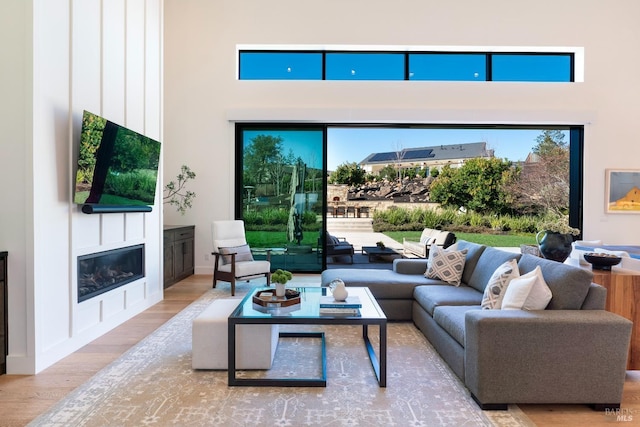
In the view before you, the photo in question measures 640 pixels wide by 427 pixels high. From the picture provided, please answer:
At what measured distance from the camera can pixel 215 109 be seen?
258 inches

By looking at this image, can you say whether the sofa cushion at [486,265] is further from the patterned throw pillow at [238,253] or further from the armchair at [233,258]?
the patterned throw pillow at [238,253]

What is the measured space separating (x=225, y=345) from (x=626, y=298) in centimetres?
Answer: 302

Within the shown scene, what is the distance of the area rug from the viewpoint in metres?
2.17

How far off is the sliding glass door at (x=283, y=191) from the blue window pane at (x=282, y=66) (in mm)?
929

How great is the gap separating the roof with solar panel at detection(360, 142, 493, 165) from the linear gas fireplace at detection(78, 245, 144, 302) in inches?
187

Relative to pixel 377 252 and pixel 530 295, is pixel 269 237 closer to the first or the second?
pixel 377 252

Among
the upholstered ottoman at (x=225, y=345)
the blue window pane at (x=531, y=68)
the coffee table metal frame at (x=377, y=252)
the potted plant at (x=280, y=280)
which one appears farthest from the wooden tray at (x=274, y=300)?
the blue window pane at (x=531, y=68)

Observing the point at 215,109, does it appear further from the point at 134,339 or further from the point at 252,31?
the point at 134,339

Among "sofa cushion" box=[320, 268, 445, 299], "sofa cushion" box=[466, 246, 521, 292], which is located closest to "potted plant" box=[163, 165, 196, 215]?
"sofa cushion" box=[320, 268, 445, 299]

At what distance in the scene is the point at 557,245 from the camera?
312cm

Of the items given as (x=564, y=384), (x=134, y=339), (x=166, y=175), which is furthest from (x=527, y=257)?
(x=166, y=175)

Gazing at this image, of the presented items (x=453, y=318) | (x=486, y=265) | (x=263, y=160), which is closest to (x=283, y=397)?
(x=453, y=318)

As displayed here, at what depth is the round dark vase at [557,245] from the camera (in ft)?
10.2

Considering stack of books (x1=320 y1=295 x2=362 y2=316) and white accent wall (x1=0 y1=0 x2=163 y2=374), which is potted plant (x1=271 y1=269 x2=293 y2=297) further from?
white accent wall (x1=0 y1=0 x2=163 y2=374)
